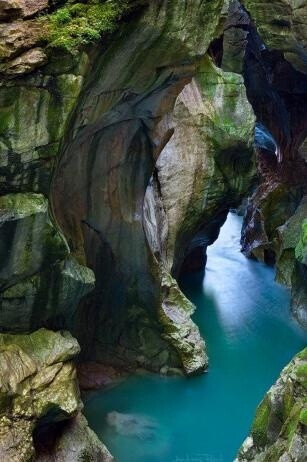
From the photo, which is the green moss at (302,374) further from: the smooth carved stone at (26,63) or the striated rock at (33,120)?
the smooth carved stone at (26,63)

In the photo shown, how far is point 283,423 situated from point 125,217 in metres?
5.92

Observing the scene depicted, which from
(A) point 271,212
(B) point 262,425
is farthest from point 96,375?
(A) point 271,212

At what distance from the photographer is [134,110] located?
35.6 feet

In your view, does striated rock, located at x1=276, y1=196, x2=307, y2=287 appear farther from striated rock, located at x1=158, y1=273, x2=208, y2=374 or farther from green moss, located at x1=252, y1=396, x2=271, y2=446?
green moss, located at x1=252, y1=396, x2=271, y2=446

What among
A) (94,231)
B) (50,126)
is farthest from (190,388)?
(50,126)

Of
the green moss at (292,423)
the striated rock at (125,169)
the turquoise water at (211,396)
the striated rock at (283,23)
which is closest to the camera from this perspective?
the green moss at (292,423)

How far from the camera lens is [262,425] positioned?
791cm

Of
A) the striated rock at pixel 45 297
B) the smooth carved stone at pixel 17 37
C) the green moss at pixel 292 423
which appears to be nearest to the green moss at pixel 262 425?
the green moss at pixel 292 423

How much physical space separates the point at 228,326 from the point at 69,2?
36.9ft

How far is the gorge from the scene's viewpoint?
787 cm

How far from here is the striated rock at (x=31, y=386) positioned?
796cm

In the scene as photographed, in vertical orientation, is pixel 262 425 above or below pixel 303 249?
above

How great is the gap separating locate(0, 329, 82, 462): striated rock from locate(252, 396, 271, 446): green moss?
9.29 ft

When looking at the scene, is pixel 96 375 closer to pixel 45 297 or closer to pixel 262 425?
pixel 45 297
